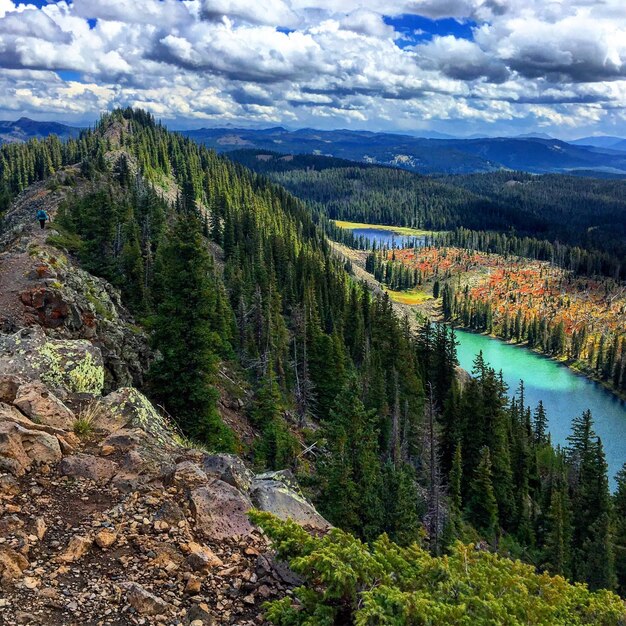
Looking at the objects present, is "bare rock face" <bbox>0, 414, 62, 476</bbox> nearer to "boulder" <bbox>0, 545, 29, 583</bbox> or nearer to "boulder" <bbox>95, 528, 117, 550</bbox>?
"boulder" <bbox>0, 545, 29, 583</bbox>

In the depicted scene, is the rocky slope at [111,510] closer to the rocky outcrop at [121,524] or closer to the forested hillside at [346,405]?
the rocky outcrop at [121,524]

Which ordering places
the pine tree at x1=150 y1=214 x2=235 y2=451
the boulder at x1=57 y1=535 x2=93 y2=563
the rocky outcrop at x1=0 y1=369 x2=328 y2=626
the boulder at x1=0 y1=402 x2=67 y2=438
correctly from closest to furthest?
the rocky outcrop at x1=0 y1=369 x2=328 y2=626, the boulder at x1=57 y1=535 x2=93 y2=563, the boulder at x1=0 y1=402 x2=67 y2=438, the pine tree at x1=150 y1=214 x2=235 y2=451

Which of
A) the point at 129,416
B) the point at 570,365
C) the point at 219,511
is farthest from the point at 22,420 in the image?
the point at 570,365

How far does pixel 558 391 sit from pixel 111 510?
492 feet

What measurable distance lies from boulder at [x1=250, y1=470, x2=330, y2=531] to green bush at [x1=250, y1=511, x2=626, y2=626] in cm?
375

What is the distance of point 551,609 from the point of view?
11102mm

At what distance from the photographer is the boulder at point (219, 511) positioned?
12.2m

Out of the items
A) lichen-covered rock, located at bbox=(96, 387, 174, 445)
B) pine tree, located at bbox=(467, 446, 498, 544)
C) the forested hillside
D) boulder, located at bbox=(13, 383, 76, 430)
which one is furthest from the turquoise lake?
boulder, located at bbox=(13, 383, 76, 430)

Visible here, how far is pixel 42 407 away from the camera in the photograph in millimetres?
14477

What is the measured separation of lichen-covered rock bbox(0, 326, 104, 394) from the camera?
1717cm

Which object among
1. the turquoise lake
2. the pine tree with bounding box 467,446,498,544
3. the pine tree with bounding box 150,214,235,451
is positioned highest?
the pine tree with bounding box 150,214,235,451

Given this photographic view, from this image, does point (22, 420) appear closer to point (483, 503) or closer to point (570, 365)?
point (483, 503)

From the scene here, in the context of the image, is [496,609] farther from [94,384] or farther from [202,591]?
[94,384]

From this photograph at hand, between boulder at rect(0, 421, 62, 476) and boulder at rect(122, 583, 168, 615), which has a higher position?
boulder at rect(0, 421, 62, 476)
